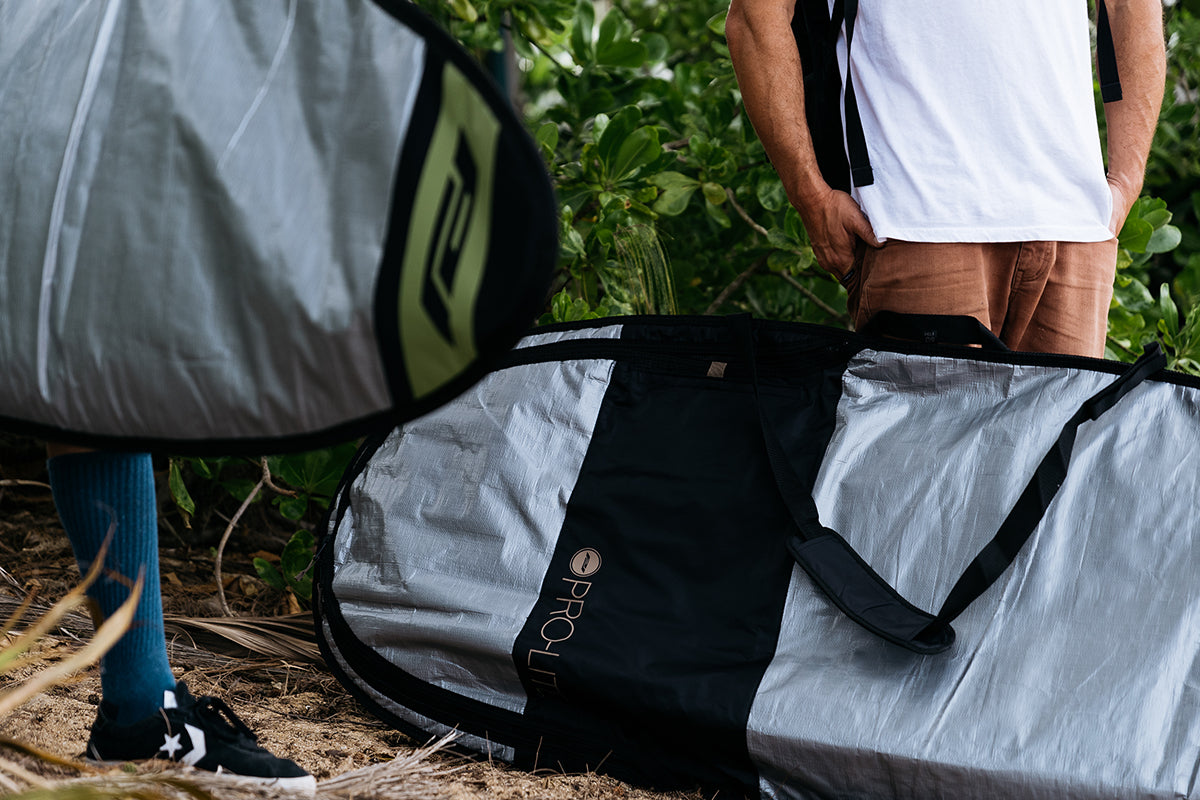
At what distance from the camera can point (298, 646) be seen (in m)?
1.63

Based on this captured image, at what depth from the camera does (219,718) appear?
41.4 inches

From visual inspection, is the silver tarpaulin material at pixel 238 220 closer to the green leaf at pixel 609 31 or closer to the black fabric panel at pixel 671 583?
the black fabric panel at pixel 671 583

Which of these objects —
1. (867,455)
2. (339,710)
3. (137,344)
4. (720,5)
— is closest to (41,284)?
(137,344)

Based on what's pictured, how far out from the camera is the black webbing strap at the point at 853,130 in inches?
55.0

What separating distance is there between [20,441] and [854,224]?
1701 mm

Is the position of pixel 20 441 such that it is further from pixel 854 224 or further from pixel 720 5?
pixel 720 5

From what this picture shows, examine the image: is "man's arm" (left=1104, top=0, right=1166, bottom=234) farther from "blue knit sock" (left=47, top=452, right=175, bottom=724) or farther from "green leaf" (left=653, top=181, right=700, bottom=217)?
"blue knit sock" (left=47, top=452, right=175, bottom=724)

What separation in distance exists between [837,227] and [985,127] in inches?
8.9

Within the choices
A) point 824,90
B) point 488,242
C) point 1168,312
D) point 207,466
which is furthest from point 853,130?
point 207,466

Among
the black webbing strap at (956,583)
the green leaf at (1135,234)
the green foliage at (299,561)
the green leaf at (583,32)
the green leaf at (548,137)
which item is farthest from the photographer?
the green leaf at (583,32)

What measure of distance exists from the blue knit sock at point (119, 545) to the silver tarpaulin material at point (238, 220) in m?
0.16

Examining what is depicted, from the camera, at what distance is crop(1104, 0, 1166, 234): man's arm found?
5.02ft

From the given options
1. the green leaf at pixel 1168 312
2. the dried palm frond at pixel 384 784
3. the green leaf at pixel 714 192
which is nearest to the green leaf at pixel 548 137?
the green leaf at pixel 714 192

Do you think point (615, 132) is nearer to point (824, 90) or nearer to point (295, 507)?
point (824, 90)
